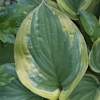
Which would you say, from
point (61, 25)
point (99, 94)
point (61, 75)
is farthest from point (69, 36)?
point (99, 94)

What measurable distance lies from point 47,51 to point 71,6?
43cm

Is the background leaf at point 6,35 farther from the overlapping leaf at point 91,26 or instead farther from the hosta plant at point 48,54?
the overlapping leaf at point 91,26

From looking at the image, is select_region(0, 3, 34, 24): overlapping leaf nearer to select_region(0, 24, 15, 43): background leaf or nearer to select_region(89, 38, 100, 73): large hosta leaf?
select_region(0, 24, 15, 43): background leaf

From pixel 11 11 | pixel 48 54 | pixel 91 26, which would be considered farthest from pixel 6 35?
pixel 91 26

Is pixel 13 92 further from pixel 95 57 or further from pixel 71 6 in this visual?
pixel 71 6

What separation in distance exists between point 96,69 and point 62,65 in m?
0.19

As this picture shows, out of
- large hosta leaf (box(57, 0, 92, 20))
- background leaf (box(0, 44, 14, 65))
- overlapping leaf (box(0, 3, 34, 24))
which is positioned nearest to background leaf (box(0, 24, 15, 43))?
overlapping leaf (box(0, 3, 34, 24))

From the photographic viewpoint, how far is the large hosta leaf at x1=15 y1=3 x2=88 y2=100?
0.46 metres

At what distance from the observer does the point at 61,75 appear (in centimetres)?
50

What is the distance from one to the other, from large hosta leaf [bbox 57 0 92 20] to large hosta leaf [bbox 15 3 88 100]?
0.96 feet

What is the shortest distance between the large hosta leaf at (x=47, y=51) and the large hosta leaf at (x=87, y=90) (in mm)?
92

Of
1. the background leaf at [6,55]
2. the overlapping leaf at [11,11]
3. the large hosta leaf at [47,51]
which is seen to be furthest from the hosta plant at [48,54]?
the background leaf at [6,55]

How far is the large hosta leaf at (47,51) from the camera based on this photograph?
46 cm

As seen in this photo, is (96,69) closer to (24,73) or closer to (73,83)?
(73,83)
